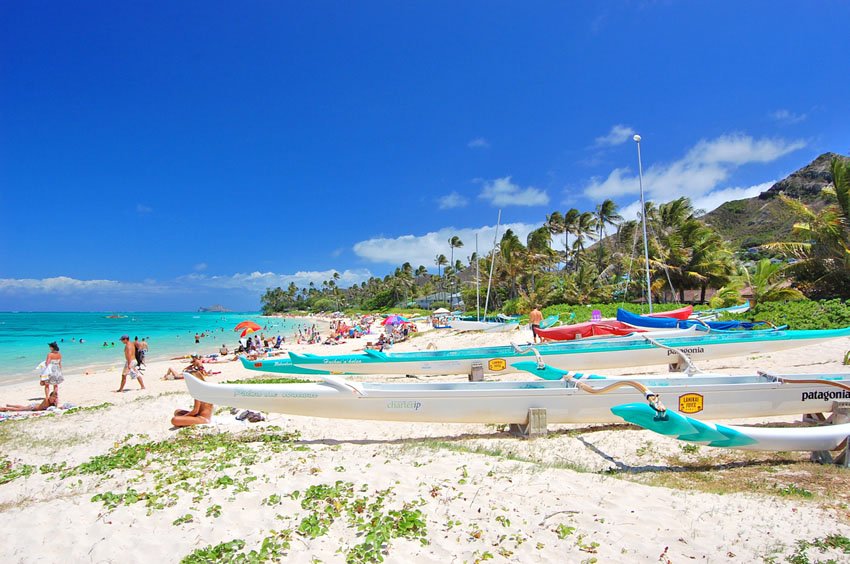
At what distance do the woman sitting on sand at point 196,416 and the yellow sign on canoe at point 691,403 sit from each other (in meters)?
7.34

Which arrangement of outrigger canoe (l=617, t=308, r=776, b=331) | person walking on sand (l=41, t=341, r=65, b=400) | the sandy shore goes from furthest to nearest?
1. outrigger canoe (l=617, t=308, r=776, b=331)
2. person walking on sand (l=41, t=341, r=65, b=400)
3. the sandy shore

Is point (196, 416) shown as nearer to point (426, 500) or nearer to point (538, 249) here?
point (426, 500)

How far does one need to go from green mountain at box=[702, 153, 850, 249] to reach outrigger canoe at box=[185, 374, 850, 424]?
6482 cm

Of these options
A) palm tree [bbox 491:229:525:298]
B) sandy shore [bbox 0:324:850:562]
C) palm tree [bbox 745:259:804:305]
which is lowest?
sandy shore [bbox 0:324:850:562]

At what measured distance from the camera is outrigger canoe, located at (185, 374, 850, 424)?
5707 millimetres

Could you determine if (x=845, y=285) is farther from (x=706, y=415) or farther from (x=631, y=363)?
(x=706, y=415)

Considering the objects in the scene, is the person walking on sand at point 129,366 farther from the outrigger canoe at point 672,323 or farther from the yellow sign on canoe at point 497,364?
the outrigger canoe at point 672,323

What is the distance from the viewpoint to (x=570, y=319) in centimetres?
2150

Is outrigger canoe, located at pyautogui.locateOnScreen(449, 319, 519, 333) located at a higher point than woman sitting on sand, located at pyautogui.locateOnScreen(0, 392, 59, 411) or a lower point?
higher

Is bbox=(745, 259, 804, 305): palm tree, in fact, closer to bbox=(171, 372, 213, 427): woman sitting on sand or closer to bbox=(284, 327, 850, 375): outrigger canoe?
bbox=(284, 327, 850, 375): outrigger canoe

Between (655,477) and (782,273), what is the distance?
1883 centimetres

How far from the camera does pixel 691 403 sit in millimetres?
5707

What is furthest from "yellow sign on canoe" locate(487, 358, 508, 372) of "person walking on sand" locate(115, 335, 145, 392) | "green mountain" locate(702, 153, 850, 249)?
"green mountain" locate(702, 153, 850, 249)

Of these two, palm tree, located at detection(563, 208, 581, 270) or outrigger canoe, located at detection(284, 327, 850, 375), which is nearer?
outrigger canoe, located at detection(284, 327, 850, 375)
